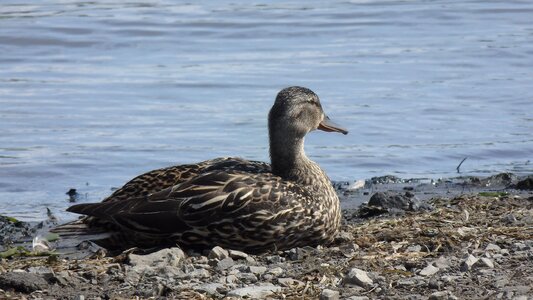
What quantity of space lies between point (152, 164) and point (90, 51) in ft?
22.8

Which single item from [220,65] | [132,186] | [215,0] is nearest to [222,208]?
[132,186]

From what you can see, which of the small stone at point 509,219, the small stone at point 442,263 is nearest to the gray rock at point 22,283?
the small stone at point 442,263

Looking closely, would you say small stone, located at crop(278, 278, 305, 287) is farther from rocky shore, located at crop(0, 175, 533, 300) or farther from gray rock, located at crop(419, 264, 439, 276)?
gray rock, located at crop(419, 264, 439, 276)

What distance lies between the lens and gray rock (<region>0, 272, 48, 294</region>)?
22.8ft

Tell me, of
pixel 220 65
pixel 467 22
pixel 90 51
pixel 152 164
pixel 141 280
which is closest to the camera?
pixel 141 280

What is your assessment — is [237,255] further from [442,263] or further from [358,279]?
[442,263]

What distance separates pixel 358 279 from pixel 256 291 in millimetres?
583

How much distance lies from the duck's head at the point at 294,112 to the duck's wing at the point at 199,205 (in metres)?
0.51

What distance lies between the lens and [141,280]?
282 inches

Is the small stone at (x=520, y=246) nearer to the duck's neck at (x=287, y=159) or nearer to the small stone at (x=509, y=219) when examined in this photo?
the small stone at (x=509, y=219)

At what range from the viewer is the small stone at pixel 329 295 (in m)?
6.61

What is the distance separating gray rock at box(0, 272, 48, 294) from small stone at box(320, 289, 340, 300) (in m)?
1.59

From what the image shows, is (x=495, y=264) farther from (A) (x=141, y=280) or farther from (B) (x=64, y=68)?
(B) (x=64, y=68)

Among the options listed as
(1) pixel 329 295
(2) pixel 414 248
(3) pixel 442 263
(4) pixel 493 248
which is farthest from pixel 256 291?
(4) pixel 493 248
